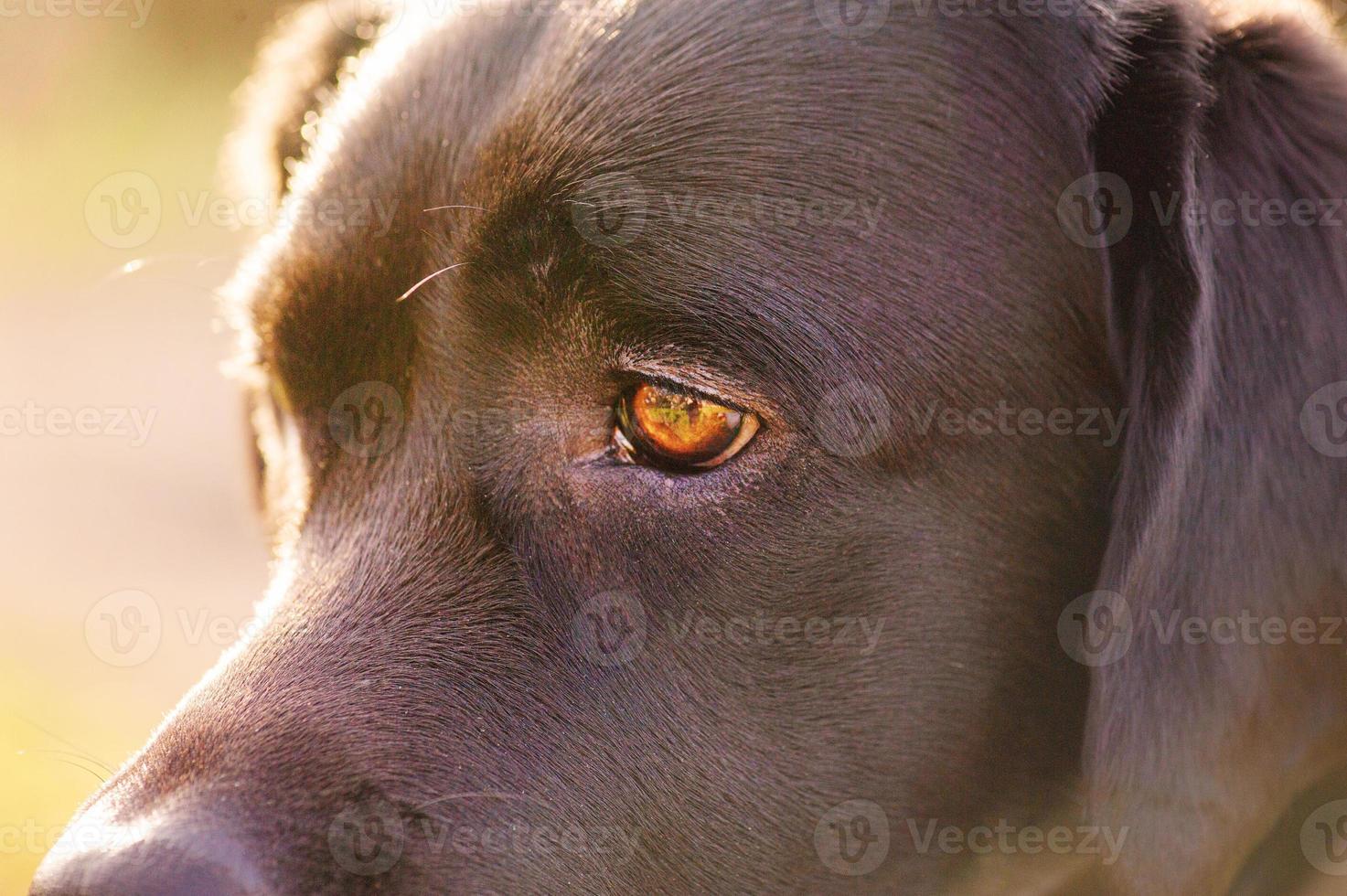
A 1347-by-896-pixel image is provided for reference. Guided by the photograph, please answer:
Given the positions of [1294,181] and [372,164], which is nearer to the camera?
[1294,181]

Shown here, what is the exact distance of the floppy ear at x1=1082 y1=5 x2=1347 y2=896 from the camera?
2.12 m

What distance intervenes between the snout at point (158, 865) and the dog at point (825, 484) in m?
0.02

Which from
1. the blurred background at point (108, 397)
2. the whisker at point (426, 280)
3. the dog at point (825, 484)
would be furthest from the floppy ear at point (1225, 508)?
the blurred background at point (108, 397)

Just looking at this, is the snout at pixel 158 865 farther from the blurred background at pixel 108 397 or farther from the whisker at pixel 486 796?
the blurred background at pixel 108 397

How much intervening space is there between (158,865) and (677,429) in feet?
3.46

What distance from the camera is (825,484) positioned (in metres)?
2.17

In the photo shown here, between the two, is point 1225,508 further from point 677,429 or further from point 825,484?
point 677,429

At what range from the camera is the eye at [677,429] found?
2.15m

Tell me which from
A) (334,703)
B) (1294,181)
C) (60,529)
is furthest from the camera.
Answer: (60,529)

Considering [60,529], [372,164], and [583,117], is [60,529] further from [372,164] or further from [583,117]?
[583,117]

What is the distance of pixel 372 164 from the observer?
2496mm

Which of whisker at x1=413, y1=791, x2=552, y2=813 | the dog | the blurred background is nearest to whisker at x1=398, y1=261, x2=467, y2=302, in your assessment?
the dog

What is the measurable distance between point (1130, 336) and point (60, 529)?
6.36 metres

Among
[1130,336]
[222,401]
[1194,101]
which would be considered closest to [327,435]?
[1130,336]
